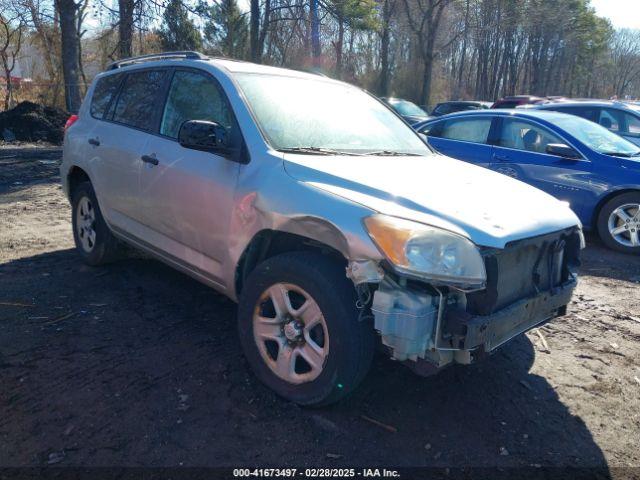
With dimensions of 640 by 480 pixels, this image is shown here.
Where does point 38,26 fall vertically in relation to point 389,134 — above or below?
above

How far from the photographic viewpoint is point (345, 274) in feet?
8.76

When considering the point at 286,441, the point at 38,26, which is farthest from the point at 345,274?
the point at 38,26

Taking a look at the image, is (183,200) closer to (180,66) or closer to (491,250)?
(180,66)

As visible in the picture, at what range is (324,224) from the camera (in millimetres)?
2662

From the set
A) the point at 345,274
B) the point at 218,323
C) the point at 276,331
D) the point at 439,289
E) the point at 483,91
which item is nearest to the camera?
the point at 439,289

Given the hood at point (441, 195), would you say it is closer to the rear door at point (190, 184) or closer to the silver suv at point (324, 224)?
the silver suv at point (324, 224)

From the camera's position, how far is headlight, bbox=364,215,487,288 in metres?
2.40

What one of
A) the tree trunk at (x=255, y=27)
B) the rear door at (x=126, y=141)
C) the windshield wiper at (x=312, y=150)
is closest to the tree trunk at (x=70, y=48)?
the tree trunk at (x=255, y=27)

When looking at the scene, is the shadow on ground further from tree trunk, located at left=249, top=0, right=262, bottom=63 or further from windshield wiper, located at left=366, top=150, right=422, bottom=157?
tree trunk, located at left=249, top=0, right=262, bottom=63

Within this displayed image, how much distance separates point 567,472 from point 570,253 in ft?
4.42

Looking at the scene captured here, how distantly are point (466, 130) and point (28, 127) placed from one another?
531 inches

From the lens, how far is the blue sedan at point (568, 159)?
636 cm

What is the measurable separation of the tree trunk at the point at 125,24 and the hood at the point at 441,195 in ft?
57.3

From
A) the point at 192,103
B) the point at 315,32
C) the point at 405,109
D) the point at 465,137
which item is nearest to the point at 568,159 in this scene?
the point at 465,137
